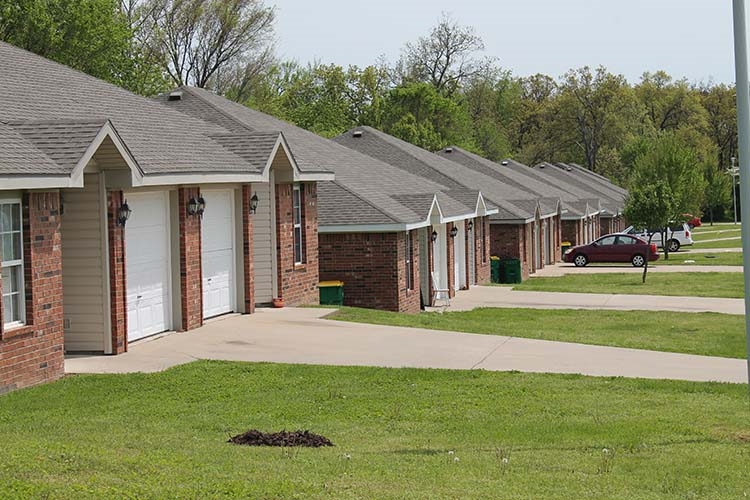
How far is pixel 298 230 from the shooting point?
25.9 m

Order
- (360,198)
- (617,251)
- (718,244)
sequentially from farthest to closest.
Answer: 1. (718,244)
2. (617,251)
3. (360,198)

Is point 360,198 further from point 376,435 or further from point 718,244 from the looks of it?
point 718,244

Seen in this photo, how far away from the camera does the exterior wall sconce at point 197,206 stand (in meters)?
19.8

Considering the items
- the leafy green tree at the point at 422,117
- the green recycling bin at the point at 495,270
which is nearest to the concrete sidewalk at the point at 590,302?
the green recycling bin at the point at 495,270

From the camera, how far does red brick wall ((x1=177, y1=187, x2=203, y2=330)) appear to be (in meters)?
19.6

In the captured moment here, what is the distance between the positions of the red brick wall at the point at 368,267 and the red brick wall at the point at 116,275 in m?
11.1

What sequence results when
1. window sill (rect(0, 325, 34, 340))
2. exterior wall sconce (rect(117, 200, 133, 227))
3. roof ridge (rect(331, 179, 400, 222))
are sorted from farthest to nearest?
1. roof ridge (rect(331, 179, 400, 222))
2. exterior wall sconce (rect(117, 200, 133, 227))
3. window sill (rect(0, 325, 34, 340))

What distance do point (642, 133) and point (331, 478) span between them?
4001 inches

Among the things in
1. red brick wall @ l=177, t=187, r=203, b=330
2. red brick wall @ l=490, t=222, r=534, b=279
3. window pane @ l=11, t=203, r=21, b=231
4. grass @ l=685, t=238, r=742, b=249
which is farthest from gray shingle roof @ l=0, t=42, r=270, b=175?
grass @ l=685, t=238, r=742, b=249

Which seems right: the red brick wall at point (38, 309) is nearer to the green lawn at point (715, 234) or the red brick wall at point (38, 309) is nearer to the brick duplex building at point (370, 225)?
the brick duplex building at point (370, 225)

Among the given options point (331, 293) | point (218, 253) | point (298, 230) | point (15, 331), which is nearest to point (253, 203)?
point (218, 253)

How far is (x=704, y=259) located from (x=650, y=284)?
52.3ft

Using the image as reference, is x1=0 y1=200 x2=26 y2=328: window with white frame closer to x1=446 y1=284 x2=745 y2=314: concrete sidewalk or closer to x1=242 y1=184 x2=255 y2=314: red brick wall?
x1=242 y1=184 x2=255 y2=314: red brick wall

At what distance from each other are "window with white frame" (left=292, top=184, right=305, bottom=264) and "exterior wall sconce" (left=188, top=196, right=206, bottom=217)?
5.40 m
